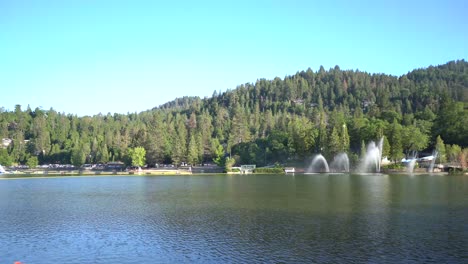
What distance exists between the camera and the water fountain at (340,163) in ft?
383

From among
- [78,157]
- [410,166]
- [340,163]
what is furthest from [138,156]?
[410,166]

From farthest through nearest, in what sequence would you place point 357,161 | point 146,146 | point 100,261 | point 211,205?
1. point 146,146
2. point 357,161
3. point 211,205
4. point 100,261

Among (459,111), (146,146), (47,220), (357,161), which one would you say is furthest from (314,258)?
(146,146)

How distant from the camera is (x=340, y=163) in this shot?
389 ft

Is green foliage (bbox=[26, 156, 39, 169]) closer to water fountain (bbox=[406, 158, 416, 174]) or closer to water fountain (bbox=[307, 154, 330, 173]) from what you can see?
water fountain (bbox=[307, 154, 330, 173])

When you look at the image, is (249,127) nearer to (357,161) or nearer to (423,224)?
(357,161)

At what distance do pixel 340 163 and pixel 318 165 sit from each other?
26.3ft

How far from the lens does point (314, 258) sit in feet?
74.5

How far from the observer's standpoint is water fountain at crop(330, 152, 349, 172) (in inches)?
4599

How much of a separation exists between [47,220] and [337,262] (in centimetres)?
2752

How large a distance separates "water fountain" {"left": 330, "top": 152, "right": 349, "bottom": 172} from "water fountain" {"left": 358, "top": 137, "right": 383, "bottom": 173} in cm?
420

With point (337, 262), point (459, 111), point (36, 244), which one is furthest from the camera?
point (459, 111)

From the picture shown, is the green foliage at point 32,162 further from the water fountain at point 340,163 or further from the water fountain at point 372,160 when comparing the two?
the water fountain at point 372,160

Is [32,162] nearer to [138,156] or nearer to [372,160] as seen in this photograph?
[138,156]
